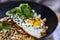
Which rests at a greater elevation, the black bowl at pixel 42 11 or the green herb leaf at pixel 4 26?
the black bowl at pixel 42 11

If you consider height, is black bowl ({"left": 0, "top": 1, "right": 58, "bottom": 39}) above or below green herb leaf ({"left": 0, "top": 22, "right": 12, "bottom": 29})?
above

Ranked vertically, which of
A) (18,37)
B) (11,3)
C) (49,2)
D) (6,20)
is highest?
(49,2)

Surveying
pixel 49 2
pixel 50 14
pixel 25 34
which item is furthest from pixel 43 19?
pixel 49 2

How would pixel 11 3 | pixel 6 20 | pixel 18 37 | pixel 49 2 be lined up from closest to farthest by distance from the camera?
pixel 18 37 < pixel 6 20 < pixel 11 3 < pixel 49 2

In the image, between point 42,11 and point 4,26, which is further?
point 42,11

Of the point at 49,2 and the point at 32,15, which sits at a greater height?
the point at 49,2

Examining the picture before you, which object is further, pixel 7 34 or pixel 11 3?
pixel 11 3

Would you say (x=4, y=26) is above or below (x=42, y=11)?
below

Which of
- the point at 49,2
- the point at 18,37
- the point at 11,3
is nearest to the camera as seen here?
the point at 18,37

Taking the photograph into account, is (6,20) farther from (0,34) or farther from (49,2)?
(49,2)
